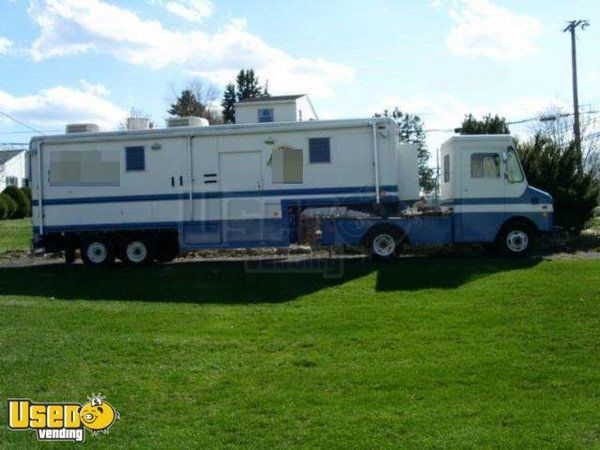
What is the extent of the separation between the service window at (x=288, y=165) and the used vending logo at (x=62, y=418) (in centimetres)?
1021

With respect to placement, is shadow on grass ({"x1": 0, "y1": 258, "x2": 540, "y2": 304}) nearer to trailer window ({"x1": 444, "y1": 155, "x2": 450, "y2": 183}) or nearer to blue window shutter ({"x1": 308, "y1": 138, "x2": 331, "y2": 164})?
trailer window ({"x1": 444, "y1": 155, "x2": 450, "y2": 183})

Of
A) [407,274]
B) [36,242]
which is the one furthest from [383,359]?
[36,242]

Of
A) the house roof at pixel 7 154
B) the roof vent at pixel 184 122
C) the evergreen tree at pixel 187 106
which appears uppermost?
the evergreen tree at pixel 187 106

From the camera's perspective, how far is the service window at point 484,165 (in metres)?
16.3

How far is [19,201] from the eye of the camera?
43.9 m

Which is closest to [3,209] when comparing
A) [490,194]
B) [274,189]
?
[274,189]

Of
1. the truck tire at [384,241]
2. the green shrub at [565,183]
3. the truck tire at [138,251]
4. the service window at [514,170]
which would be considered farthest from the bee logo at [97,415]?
the green shrub at [565,183]

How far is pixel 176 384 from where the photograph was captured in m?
6.95

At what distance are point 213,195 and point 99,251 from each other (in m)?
3.29

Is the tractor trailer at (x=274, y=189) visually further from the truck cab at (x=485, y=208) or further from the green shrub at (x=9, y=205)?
the green shrub at (x=9, y=205)

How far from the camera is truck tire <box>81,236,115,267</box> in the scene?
1712 centimetres

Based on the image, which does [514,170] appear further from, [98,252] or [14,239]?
[14,239]

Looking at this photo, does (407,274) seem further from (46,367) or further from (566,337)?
(46,367)

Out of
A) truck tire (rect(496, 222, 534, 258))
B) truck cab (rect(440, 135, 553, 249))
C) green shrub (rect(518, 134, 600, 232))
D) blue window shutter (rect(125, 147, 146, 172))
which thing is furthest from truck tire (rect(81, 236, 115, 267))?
green shrub (rect(518, 134, 600, 232))
